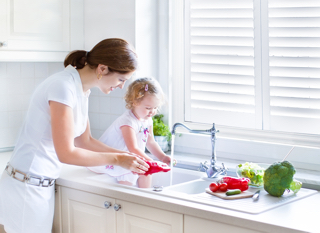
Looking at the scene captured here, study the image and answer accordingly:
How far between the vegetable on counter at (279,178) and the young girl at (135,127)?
2.06 ft

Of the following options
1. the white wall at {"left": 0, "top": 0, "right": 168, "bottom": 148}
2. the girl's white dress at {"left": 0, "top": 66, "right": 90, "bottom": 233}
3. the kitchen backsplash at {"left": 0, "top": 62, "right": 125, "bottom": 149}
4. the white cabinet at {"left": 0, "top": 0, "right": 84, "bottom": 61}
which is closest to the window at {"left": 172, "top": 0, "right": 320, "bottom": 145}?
the white wall at {"left": 0, "top": 0, "right": 168, "bottom": 148}

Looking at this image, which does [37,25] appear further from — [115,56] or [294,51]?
[294,51]

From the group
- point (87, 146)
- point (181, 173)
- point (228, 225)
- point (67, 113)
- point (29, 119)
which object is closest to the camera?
point (228, 225)

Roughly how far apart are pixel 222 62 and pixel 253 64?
171mm

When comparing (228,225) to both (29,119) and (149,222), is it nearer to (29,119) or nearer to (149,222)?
(149,222)

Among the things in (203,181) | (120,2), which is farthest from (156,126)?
(120,2)

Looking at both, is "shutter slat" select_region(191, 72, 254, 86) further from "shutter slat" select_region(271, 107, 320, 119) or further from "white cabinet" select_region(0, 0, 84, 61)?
"white cabinet" select_region(0, 0, 84, 61)

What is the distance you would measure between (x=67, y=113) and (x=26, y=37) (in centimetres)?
78

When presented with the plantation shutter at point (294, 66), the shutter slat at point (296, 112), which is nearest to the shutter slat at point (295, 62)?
the plantation shutter at point (294, 66)

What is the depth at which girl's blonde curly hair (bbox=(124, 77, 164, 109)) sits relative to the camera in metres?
2.08

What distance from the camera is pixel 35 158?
1.72 m

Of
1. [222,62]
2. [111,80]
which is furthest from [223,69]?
[111,80]

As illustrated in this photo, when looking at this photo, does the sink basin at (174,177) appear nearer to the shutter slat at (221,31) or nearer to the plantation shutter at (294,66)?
the plantation shutter at (294,66)

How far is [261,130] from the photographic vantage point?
221 centimetres
